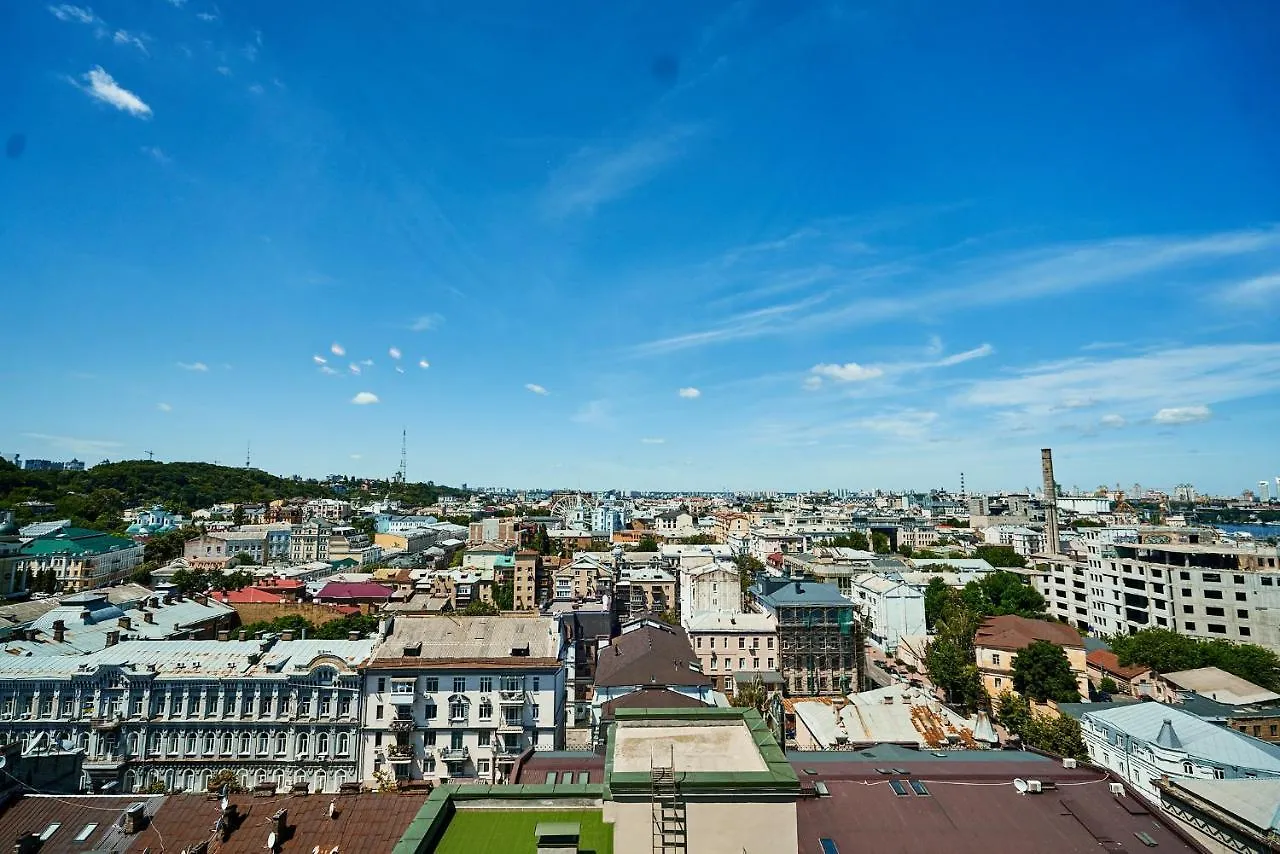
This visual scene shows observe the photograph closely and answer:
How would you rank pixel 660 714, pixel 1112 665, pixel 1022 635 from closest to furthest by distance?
pixel 660 714 < pixel 1112 665 < pixel 1022 635

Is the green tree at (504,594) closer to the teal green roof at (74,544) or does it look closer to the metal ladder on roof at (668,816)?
the teal green roof at (74,544)

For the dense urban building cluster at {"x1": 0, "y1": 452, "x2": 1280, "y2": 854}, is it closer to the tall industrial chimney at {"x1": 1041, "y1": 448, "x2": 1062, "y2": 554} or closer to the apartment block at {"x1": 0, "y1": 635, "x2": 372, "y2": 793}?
the apartment block at {"x1": 0, "y1": 635, "x2": 372, "y2": 793}

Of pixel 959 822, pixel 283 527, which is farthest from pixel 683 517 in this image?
pixel 959 822

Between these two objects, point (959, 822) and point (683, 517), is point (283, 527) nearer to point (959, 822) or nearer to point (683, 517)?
point (683, 517)

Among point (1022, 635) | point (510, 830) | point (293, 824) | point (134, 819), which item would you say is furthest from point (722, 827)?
point (1022, 635)

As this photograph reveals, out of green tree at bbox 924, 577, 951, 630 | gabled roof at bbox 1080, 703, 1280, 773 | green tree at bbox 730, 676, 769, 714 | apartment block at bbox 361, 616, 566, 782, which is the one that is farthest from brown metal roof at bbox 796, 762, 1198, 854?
green tree at bbox 924, 577, 951, 630

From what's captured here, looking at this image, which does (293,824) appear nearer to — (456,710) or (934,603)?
(456,710)

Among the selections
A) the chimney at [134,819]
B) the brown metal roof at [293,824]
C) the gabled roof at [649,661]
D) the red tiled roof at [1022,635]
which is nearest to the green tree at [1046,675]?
the red tiled roof at [1022,635]
